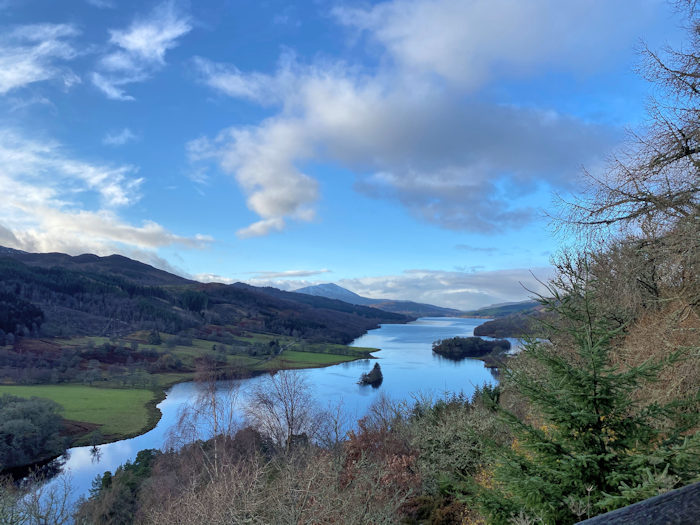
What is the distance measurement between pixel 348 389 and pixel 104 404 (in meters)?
25.3

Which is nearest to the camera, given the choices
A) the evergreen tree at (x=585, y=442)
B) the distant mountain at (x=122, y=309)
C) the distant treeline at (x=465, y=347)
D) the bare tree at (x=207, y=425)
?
the evergreen tree at (x=585, y=442)

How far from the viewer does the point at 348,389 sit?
4562 cm

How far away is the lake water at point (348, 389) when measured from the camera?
27656mm

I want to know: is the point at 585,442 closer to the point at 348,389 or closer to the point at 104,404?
the point at 348,389

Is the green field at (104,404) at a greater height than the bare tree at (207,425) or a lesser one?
lesser

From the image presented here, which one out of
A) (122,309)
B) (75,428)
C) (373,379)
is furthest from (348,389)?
(122,309)

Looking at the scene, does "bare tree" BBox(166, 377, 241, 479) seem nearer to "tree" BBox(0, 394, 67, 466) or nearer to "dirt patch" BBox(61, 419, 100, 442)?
"dirt patch" BBox(61, 419, 100, 442)

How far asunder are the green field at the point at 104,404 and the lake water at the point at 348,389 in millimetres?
1780

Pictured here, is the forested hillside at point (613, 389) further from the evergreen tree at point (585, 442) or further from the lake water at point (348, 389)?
the lake water at point (348, 389)

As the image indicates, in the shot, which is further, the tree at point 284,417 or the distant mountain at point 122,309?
the distant mountain at point 122,309

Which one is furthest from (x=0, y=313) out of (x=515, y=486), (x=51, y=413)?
(x=515, y=486)

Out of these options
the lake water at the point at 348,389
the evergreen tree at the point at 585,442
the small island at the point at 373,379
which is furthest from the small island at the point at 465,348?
the evergreen tree at the point at 585,442

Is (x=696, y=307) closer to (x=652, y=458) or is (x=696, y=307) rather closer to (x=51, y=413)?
(x=652, y=458)

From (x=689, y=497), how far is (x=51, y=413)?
128 feet
